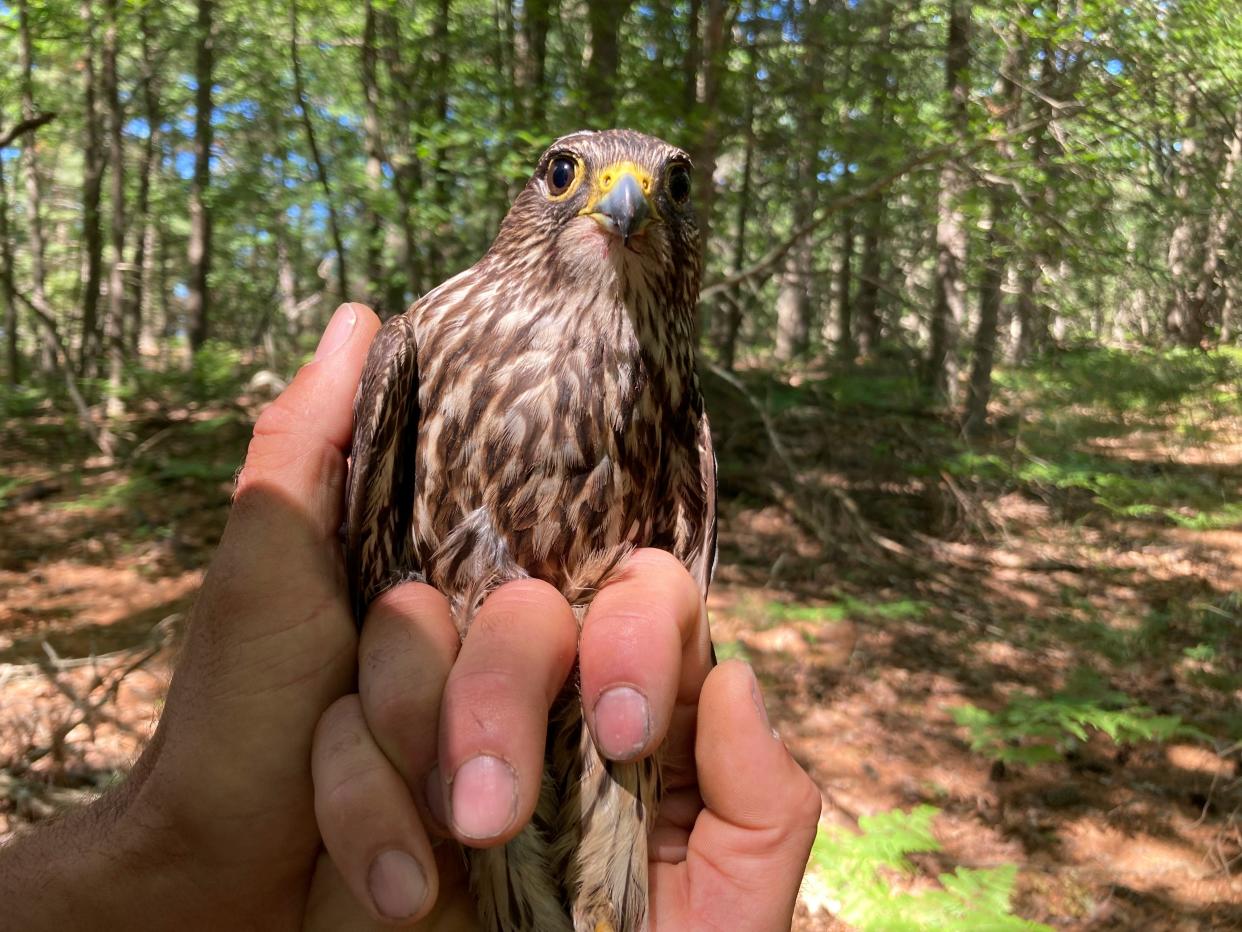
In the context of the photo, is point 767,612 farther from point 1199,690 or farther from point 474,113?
point 474,113

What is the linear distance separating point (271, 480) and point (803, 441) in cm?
785

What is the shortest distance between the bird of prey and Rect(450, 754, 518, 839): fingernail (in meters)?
0.39

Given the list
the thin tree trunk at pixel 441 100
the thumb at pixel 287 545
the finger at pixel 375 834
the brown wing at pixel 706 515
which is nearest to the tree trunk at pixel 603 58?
the thin tree trunk at pixel 441 100

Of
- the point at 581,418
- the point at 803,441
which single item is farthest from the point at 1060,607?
the point at 581,418

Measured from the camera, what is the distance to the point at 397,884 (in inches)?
56.1

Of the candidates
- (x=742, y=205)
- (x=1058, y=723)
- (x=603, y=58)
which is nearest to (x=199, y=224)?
(x=742, y=205)

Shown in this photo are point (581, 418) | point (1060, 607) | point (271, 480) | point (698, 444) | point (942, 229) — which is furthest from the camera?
point (942, 229)

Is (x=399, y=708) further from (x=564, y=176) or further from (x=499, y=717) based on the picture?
(x=564, y=176)

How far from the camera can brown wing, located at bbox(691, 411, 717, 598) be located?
2246 mm

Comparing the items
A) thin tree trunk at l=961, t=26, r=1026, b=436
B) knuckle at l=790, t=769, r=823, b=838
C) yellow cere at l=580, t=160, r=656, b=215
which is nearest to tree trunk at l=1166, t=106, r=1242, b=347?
thin tree trunk at l=961, t=26, r=1026, b=436

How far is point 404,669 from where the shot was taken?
1.59m

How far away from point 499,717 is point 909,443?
7.61 meters

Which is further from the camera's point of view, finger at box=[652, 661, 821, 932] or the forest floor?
the forest floor

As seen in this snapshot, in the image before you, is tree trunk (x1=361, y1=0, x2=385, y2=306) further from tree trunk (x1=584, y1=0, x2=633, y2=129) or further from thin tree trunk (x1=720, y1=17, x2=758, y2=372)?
thin tree trunk (x1=720, y1=17, x2=758, y2=372)
